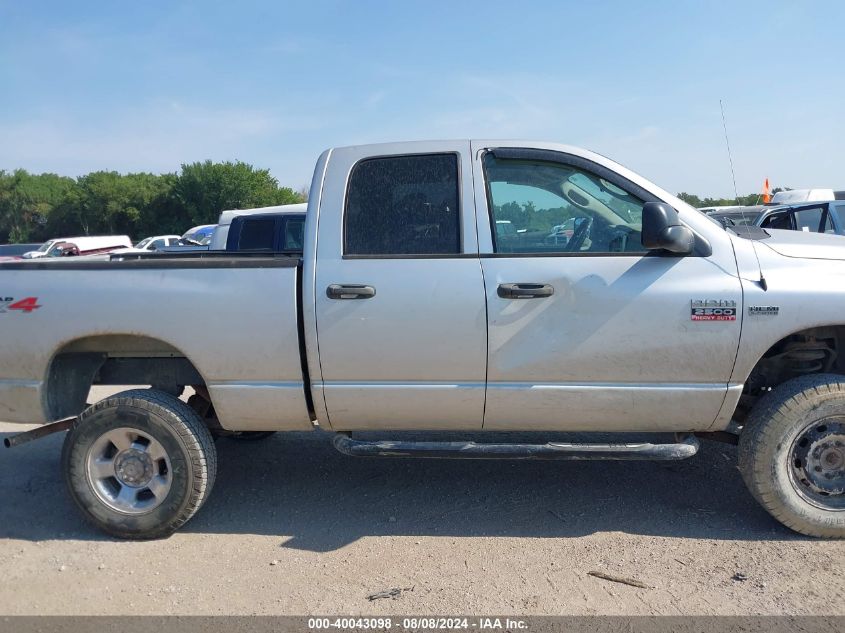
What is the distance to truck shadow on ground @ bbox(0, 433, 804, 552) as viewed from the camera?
3.79m

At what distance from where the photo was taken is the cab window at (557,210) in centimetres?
356

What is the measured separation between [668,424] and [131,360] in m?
3.21

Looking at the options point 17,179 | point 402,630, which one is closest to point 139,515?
point 402,630

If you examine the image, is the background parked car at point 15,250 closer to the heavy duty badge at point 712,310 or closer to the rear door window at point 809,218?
the rear door window at point 809,218

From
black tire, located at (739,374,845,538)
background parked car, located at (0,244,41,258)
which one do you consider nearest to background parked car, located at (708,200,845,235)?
black tire, located at (739,374,845,538)

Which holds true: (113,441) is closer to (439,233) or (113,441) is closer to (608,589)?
(439,233)

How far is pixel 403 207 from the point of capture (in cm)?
366

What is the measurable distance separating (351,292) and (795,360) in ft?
8.58

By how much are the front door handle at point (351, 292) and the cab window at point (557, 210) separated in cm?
73

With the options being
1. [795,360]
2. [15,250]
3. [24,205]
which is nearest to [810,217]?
[795,360]

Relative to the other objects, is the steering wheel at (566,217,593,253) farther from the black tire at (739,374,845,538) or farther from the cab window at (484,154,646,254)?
the black tire at (739,374,845,538)

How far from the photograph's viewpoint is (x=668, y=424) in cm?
357

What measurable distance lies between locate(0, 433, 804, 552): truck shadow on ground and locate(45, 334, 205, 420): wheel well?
0.78 meters

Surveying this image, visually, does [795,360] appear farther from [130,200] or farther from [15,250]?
[130,200]
